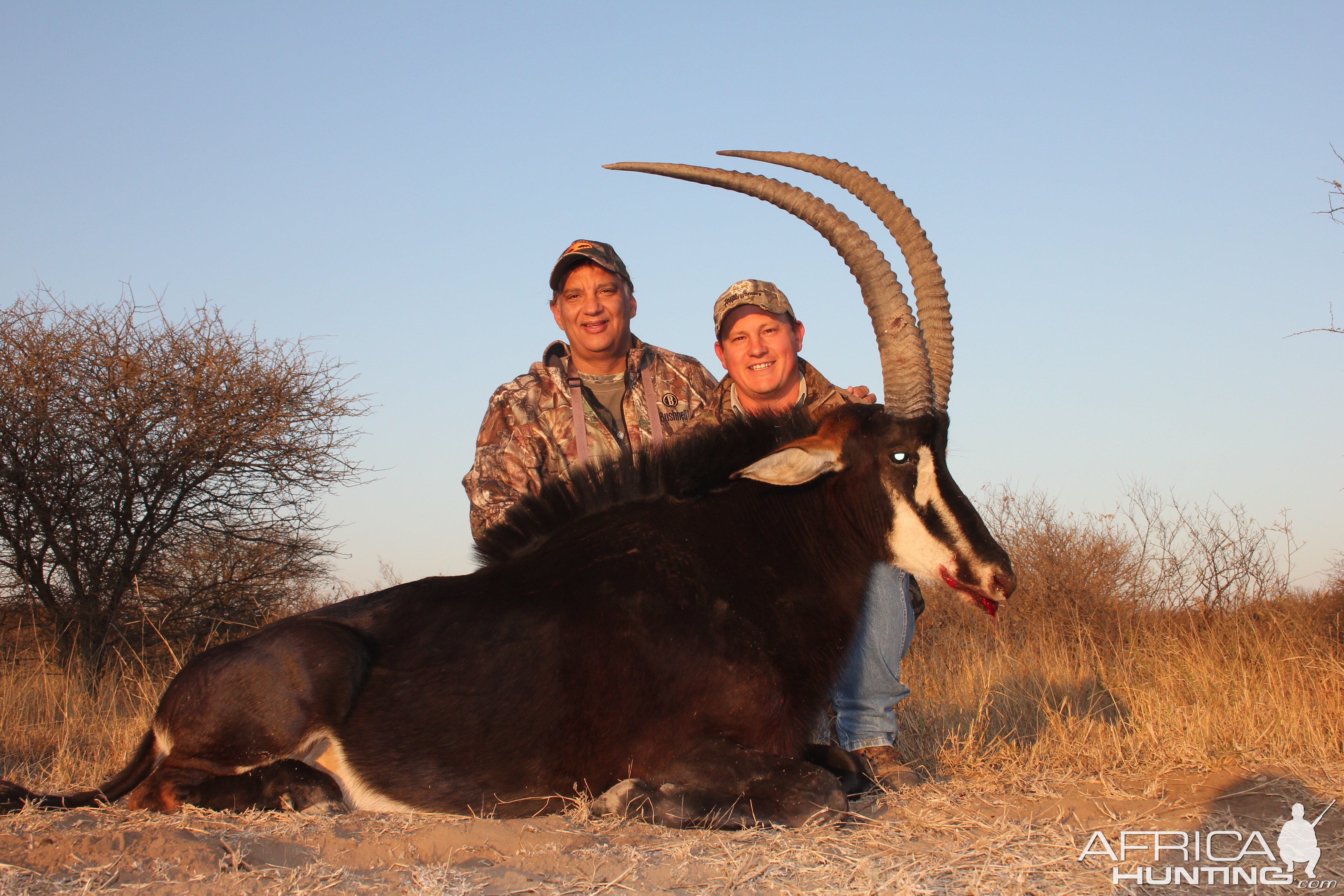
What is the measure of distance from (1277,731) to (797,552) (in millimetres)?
3023

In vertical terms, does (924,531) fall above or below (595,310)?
below

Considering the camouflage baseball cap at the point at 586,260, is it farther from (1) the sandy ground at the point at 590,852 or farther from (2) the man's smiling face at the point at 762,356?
(1) the sandy ground at the point at 590,852

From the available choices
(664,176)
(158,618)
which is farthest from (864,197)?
(158,618)

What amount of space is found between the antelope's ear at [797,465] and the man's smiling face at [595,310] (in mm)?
2565

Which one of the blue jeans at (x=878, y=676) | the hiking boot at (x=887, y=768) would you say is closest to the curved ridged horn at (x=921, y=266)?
the blue jeans at (x=878, y=676)

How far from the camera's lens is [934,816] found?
157 inches

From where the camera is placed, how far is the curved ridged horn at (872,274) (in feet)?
14.9

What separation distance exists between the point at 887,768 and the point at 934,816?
Answer: 89 cm

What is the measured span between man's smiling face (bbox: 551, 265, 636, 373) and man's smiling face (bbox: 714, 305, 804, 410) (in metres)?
0.93

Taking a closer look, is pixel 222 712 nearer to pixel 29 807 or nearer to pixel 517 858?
pixel 29 807

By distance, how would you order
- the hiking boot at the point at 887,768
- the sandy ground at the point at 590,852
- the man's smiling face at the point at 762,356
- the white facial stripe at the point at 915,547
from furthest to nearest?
the man's smiling face at the point at 762,356
the hiking boot at the point at 887,768
the white facial stripe at the point at 915,547
the sandy ground at the point at 590,852

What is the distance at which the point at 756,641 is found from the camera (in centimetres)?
418
